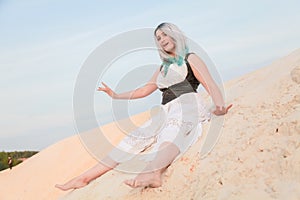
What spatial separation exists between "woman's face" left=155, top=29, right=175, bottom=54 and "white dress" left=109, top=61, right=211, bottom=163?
0.59 feet

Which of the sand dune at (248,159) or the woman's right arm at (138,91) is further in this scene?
the woman's right arm at (138,91)

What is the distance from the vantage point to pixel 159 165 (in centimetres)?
454

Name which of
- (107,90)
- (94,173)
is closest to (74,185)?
(94,173)

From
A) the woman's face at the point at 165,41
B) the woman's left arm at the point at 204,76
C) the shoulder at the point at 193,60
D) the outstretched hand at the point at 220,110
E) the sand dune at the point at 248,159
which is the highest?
the woman's face at the point at 165,41

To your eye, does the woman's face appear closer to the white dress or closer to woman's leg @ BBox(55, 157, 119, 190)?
the white dress

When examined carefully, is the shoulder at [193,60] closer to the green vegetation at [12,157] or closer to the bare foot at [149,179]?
the bare foot at [149,179]

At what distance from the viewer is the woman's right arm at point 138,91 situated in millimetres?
4965

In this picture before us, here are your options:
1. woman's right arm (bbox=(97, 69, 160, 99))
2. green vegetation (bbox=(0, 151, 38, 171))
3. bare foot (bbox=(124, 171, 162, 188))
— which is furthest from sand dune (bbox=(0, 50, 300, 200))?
green vegetation (bbox=(0, 151, 38, 171))

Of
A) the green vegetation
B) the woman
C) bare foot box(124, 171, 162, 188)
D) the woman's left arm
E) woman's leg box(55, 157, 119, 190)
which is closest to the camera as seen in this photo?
bare foot box(124, 171, 162, 188)

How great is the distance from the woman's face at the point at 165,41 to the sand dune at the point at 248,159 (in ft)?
3.16

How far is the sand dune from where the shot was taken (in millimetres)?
3994

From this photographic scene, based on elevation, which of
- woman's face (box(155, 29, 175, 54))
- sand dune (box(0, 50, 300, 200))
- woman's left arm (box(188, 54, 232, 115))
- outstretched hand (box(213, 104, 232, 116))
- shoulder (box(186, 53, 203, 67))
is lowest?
sand dune (box(0, 50, 300, 200))

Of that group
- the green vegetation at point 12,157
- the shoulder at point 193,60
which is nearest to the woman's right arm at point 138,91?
the shoulder at point 193,60

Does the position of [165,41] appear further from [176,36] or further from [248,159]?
[248,159]
